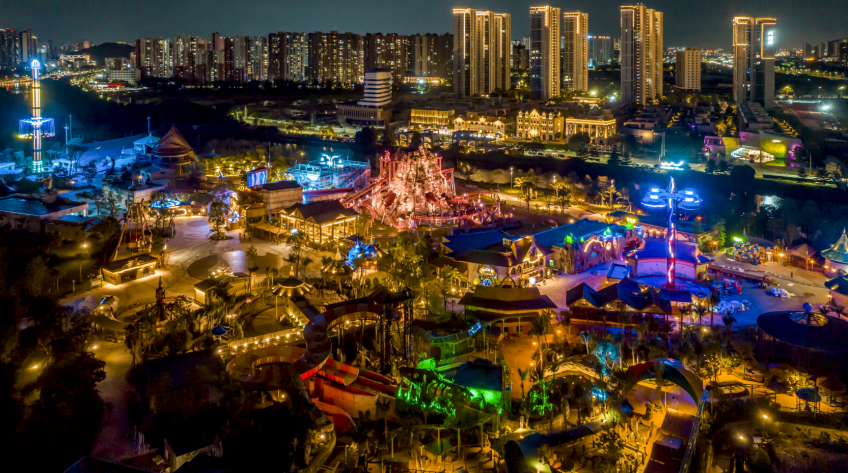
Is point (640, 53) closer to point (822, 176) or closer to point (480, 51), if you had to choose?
point (480, 51)

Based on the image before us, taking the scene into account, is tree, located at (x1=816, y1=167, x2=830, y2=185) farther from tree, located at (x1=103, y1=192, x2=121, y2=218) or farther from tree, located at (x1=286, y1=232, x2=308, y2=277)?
tree, located at (x1=103, y1=192, x2=121, y2=218)

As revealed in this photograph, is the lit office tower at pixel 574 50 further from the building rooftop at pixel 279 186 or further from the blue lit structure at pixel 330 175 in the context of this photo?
the building rooftop at pixel 279 186

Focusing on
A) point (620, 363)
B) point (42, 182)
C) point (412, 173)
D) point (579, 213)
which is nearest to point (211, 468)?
point (620, 363)

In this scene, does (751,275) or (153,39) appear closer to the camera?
(751,275)

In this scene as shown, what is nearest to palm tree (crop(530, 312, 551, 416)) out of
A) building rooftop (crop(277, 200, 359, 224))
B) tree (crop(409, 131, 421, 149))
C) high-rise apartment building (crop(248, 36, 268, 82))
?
building rooftop (crop(277, 200, 359, 224))

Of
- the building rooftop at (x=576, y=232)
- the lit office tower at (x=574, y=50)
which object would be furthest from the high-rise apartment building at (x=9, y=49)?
the building rooftop at (x=576, y=232)

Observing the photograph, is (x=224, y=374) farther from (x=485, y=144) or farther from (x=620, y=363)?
(x=485, y=144)
